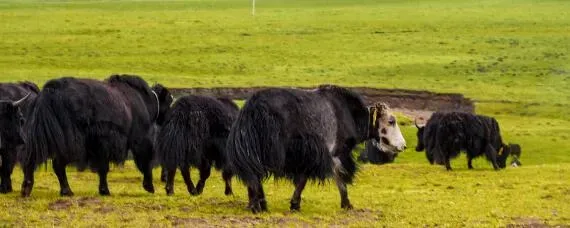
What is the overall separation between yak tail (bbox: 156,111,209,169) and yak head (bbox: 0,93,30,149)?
2.13m

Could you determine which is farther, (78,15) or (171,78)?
(78,15)

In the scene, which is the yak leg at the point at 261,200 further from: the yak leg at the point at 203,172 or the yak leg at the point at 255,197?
the yak leg at the point at 203,172

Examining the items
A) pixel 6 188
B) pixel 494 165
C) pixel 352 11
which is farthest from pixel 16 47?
pixel 6 188

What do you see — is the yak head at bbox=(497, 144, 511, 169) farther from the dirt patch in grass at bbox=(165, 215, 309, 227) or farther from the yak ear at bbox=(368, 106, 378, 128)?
the dirt patch in grass at bbox=(165, 215, 309, 227)

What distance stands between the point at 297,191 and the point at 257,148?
961 mm

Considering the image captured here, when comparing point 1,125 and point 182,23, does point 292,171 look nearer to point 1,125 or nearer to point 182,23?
point 1,125

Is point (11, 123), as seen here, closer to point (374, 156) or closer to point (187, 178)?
point (187, 178)

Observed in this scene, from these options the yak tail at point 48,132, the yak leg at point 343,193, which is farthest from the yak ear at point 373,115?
the yak tail at point 48,132

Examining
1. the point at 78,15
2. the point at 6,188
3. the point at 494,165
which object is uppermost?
the point at 6,188

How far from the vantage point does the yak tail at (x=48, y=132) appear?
512 inches

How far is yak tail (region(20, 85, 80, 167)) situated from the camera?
42.6 ft

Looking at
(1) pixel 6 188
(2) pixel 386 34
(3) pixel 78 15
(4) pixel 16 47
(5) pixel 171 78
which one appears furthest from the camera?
(3) pixel 78 15

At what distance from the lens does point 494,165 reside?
23922 millimetres

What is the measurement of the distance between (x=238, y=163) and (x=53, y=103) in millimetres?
2670
